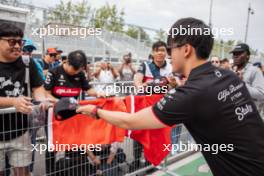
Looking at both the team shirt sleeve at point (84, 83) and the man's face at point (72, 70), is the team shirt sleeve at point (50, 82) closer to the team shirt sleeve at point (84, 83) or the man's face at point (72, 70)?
the man's face at point (72, 70)

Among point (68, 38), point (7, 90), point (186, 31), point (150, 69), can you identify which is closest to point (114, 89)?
point (150, 69)

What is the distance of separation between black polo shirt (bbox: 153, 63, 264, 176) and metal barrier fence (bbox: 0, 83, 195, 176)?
146 centimetres

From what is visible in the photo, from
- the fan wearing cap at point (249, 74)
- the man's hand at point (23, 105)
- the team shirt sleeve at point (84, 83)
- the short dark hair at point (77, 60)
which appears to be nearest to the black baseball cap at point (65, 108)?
the man's hand at point (23, 105)

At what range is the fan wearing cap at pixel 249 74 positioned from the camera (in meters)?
3.64

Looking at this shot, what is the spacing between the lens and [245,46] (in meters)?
4.09

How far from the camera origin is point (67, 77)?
12.6 ft

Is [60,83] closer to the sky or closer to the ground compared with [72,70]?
closer to the ground

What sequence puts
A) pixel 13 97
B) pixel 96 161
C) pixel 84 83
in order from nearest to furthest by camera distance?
pixel 13 97 → pixel 96 161 → pixel 84 83

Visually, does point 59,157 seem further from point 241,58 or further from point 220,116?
point 241,58

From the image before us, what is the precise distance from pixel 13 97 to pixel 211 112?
1.88m

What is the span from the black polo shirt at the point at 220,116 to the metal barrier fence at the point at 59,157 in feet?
4.79

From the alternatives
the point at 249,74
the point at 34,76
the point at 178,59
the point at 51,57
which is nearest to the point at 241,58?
the point at 249,74

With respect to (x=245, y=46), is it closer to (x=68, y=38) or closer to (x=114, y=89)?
(x=114, y=89)

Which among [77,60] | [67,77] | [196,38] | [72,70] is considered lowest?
[67,77]
